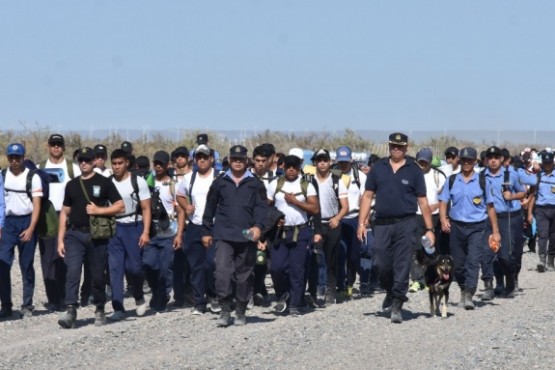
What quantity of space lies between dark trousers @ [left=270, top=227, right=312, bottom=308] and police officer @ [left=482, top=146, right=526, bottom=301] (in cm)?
290

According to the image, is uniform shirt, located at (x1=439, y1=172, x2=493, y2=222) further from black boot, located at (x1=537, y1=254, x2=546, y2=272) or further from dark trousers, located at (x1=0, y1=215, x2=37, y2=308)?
black boot, located at (x1=537, y1=254, x2=546, y2=272)

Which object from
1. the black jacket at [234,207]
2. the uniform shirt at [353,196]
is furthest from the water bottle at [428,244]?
the uniform shirt at [353,196]

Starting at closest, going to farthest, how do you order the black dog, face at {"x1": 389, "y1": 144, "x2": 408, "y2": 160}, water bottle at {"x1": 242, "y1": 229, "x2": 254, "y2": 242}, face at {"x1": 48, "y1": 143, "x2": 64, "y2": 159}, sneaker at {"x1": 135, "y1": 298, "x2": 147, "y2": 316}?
water bottle at {"x1": 242, "y1": 229, "x2": 254, "y2": 242}
face at {"x1": 389, "y1": 144, "x2": 408, "y2": 160}
the black dog
sneaker at {"x1": 135, "y1": 298, "x2": 147, "y2": 316}
face at {"x1": 48, "y1": 143, "x2": 64, "y2": 159}

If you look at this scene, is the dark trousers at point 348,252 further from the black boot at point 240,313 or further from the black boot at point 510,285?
the black boot at point 240,313

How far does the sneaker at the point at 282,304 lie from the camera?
16.5 metres

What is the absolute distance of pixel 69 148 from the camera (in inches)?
2270

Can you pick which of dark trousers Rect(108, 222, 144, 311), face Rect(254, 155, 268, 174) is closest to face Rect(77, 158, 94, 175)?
dark trousers Rect(108, 222, 144, 311)

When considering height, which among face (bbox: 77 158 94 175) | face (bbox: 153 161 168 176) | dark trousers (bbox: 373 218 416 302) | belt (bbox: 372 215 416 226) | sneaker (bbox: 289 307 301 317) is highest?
face (bbox: 77 158 94 175)

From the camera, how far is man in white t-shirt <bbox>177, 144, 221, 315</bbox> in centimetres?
1638

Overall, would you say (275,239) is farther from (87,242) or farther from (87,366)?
(87,366)

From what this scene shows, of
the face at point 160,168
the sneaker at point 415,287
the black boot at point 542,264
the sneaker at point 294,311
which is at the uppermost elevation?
the face at point 160,168

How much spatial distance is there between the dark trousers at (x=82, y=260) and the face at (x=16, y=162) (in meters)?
1.58

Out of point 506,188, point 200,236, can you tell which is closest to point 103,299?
point 200,236

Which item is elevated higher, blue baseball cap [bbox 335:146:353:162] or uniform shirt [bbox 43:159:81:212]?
blue baseball cap [bbox 335:146:353:162]
